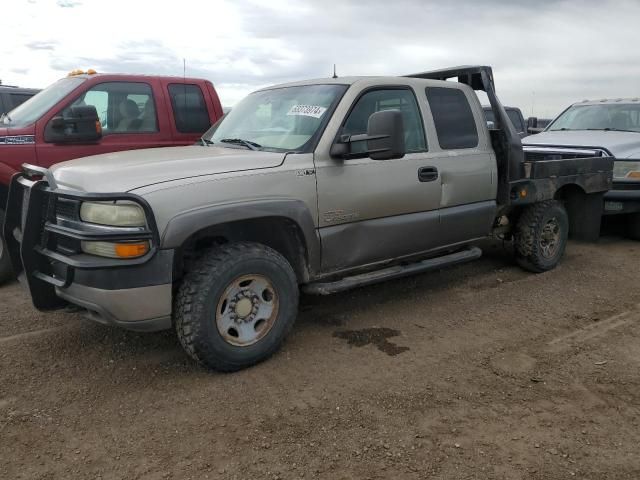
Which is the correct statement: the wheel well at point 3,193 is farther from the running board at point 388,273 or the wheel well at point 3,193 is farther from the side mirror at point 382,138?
the side mirror at point 382,138

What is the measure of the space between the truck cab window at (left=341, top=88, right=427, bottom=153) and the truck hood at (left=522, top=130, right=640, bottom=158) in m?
3.76

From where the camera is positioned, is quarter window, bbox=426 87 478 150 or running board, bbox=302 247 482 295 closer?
running board, bbox=302 247 482 295

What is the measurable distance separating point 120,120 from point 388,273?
333 cm

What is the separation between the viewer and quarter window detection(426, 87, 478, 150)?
473cm

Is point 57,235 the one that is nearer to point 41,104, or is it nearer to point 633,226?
point 41,104

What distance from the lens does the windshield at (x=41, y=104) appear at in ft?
18.0

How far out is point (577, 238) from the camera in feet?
22.6

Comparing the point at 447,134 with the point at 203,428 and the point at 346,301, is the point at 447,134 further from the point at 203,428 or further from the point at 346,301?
the point at 203,428

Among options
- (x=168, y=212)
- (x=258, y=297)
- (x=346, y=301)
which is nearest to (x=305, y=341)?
(x=258, y=297)

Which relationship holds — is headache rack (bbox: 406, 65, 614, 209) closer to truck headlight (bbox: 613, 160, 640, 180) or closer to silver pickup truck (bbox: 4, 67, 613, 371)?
silver pickup truck (bbox: 4, 67, 613, 371)

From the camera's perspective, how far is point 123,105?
5.85m

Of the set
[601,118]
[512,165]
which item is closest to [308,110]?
[512,165]

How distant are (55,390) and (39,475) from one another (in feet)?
2.81

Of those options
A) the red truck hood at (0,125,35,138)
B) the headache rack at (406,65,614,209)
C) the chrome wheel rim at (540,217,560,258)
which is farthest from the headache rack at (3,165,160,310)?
the chrome wheel rim at (540,217,560,258)
